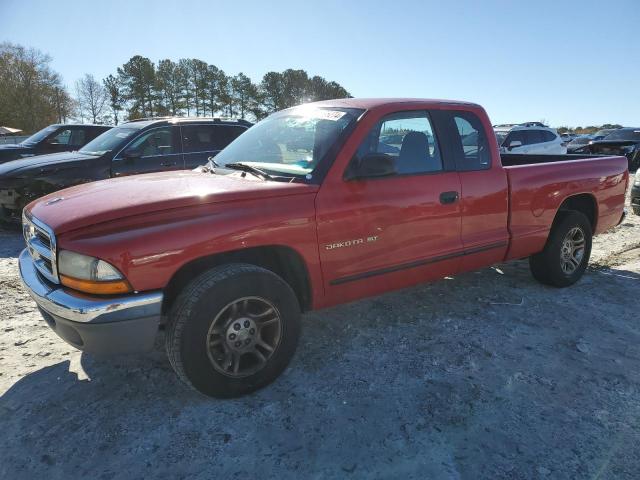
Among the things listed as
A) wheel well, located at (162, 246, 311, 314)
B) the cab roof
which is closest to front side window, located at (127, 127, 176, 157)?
the cab roof

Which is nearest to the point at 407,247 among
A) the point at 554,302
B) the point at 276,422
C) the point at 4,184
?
the point at 276,422

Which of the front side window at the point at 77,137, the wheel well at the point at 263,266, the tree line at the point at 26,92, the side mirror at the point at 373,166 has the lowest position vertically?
the wheel well at the point at 263,266

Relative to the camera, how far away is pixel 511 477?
2154 millimetres

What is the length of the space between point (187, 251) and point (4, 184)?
5719mm

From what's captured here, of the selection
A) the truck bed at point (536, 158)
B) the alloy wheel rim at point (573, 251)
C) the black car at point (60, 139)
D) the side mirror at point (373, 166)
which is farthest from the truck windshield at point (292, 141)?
the black car at point (60, 139)

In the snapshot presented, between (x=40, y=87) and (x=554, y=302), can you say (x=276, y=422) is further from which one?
(x=40, y=87)

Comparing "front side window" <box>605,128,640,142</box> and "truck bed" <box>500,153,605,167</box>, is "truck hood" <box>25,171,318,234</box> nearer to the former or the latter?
→ "truck bed" <box>500,153,605,167</box>

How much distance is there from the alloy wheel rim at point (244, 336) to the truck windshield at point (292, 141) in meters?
0.94

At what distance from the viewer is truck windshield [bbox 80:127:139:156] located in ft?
23.6

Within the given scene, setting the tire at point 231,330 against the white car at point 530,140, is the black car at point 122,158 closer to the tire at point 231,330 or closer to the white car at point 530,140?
A: the tire at point 231,330

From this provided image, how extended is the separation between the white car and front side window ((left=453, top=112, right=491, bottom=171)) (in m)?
8.26

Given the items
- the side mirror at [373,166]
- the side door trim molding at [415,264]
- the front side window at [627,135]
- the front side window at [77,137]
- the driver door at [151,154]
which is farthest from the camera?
the front side window at [627,135]

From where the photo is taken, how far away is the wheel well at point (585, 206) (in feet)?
15.6

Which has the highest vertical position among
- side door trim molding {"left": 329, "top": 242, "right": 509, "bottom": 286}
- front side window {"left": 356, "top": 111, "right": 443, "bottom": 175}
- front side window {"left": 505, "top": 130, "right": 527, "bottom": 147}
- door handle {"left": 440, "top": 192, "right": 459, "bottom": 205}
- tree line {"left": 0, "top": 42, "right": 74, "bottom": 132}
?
tree line {"left": 0, "top": 42, "right": 74, "bottom": 132}
